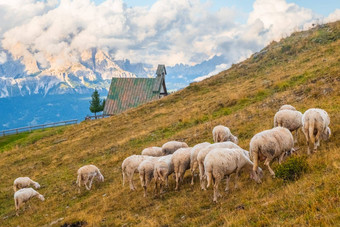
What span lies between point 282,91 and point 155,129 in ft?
40.4

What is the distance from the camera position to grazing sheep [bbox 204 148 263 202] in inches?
390

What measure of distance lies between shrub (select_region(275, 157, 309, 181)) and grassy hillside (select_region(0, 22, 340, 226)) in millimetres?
245

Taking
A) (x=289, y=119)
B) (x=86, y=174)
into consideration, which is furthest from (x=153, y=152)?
(x=289, y=119)

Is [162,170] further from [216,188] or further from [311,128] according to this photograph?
[311,128]

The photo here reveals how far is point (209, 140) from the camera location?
1931 centimetres

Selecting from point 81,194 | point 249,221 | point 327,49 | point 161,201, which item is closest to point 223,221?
point 249,221

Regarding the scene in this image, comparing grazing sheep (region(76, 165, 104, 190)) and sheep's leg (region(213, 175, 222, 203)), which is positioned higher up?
grazing sheep (region(76, 165, 104, 190))

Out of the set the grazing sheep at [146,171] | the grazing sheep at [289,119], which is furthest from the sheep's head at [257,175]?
the grazing sheep at [146,171]

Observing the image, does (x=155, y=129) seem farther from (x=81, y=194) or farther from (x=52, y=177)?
(x=81, y=194)

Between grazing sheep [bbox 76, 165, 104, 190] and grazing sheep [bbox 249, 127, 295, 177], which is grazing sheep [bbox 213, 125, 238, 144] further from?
grazing sheep [bbox 76, 165, 104, 190]

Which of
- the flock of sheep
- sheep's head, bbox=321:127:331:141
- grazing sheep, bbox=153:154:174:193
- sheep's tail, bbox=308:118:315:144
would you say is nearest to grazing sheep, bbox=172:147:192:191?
the flock of sheep

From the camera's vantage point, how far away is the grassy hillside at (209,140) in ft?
25.7

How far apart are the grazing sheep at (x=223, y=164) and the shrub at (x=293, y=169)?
0.95 m

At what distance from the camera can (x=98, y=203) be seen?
13.4m
